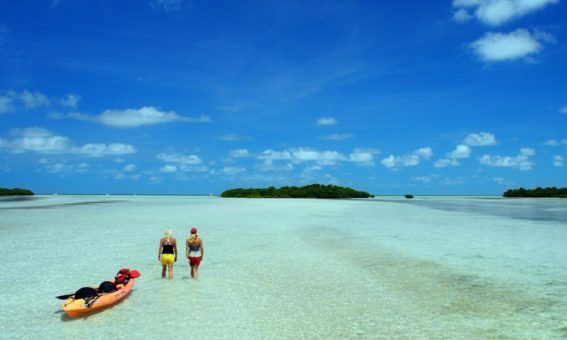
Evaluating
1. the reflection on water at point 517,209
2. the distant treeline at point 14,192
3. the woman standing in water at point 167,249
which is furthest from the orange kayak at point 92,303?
the distant treeline at point 14,192

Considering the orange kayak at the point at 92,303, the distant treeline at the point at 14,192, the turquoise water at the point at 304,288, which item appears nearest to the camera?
the turquoise water at the point at 304,288

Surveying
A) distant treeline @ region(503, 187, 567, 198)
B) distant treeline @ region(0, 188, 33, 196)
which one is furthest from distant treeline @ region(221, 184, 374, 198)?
distant treeline @ region(0, 188, 33, 196)

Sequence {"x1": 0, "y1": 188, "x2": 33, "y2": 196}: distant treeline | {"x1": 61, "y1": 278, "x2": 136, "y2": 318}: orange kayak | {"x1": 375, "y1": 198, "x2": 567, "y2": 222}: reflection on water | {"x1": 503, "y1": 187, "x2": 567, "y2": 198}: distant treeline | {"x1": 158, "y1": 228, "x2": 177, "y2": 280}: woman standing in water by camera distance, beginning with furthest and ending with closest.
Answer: {"x1": 0, "y1": 188, "x2": 33, "y2": 196}: distant treeline
{"x1": 503, "y1": 187, "x2": 567, "y2": 198}: distant treeline
{"x1": 375, "y1": 198, "x2": 567, "y2": 222}: reflection on water
{"x1": 158, "y1": 228, "x2": 177, "y2": 280}: woman standing in water
{"x1": 61, "y1": 278, "x2": 136, "y2": 318}: orange kayak

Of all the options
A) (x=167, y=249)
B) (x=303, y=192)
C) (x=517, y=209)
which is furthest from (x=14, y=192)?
(x=167, y=249)

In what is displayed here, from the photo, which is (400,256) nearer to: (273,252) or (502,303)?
(273,252)

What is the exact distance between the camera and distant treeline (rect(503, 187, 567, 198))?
122 meters

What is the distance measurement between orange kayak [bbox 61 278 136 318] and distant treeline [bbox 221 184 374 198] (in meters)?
120

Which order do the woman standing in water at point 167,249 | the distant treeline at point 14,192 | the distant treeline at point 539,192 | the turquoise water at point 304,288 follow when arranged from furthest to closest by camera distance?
the distant treeline at point 14,192 < the distant treeline at point 539,192 < the woman standing in water at point 167,249 < the turquoise water at point 304,288

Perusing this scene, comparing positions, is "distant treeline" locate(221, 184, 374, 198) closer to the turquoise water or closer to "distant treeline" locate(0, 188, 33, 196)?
"distant treeline" locate(0, 188, 33, 196)

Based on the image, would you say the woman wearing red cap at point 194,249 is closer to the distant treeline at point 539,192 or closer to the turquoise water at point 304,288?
the turquoise water at point 304,288

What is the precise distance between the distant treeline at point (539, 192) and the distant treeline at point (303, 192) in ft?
136

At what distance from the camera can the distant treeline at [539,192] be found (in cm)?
12249

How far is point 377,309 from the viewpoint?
472 inches

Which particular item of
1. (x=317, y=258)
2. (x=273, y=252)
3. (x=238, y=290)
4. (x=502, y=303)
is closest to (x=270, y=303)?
(x=238, y=290)
